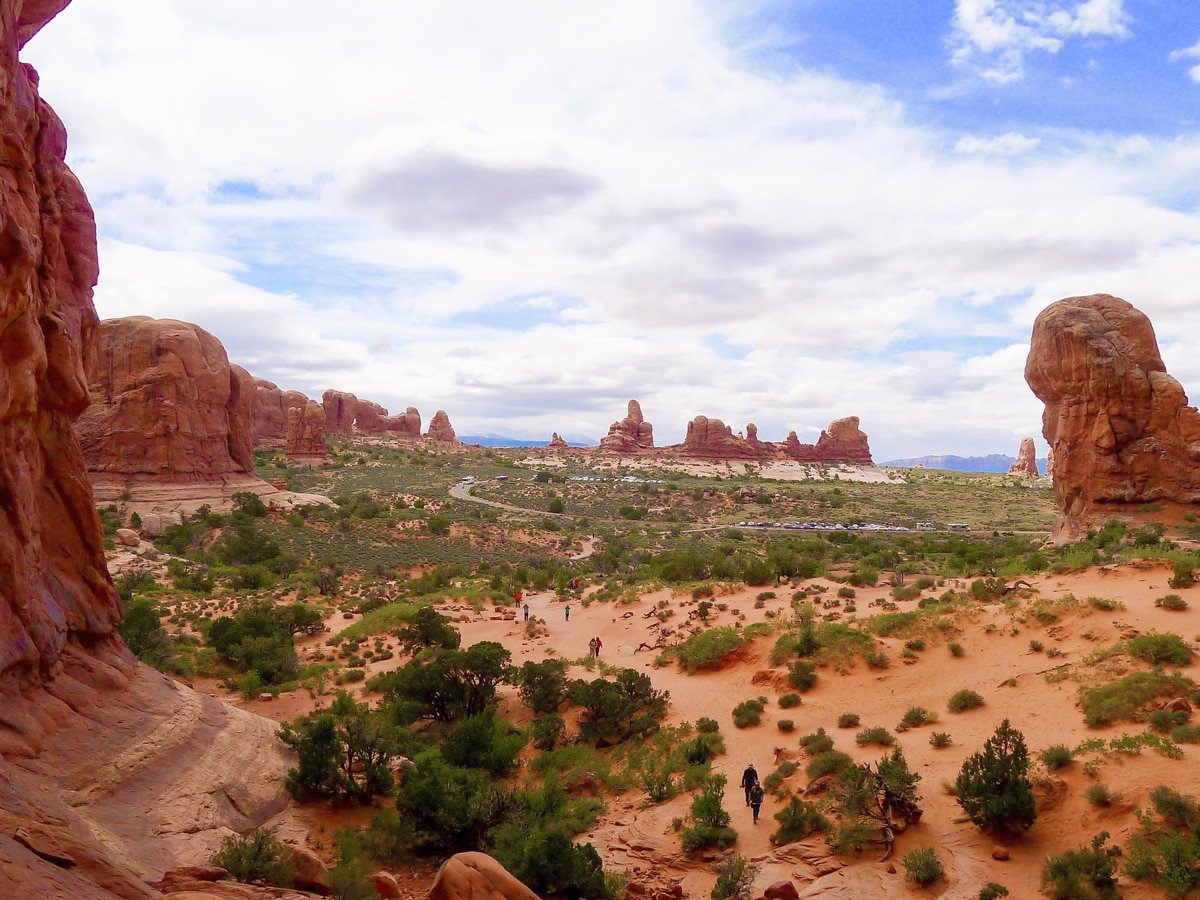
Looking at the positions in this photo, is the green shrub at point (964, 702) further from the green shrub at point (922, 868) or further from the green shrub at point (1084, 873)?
the green shrub at point (922, 868)

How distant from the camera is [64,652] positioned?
422 inches

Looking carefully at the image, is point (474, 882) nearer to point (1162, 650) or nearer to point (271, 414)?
point (1162, 650)

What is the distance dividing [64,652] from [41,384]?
4.16 meters

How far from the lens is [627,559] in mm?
42875

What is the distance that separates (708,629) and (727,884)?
1479cm

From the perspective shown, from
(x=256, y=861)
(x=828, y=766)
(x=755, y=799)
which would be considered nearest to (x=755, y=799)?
(x=755, y=799)

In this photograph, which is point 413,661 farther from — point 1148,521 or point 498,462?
point 498,462

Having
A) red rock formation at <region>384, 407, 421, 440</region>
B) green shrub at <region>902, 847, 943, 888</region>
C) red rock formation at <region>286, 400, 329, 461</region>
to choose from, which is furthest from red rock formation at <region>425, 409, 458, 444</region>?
green shrub at <region>902, 847, 943, 888</region>

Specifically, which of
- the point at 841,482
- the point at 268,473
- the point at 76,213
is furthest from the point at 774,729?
the point at 841,482

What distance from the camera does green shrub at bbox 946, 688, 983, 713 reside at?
659 inches

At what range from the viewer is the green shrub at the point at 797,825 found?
41.8 ft

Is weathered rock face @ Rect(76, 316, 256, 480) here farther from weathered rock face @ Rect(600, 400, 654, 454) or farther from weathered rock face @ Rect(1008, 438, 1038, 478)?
weathered rock face @ Rect(1008, 438, 1038, 478)

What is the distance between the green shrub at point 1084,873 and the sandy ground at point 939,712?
26 centimetres

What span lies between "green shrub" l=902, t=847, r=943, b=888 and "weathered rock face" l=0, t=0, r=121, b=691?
1330 centimetres
